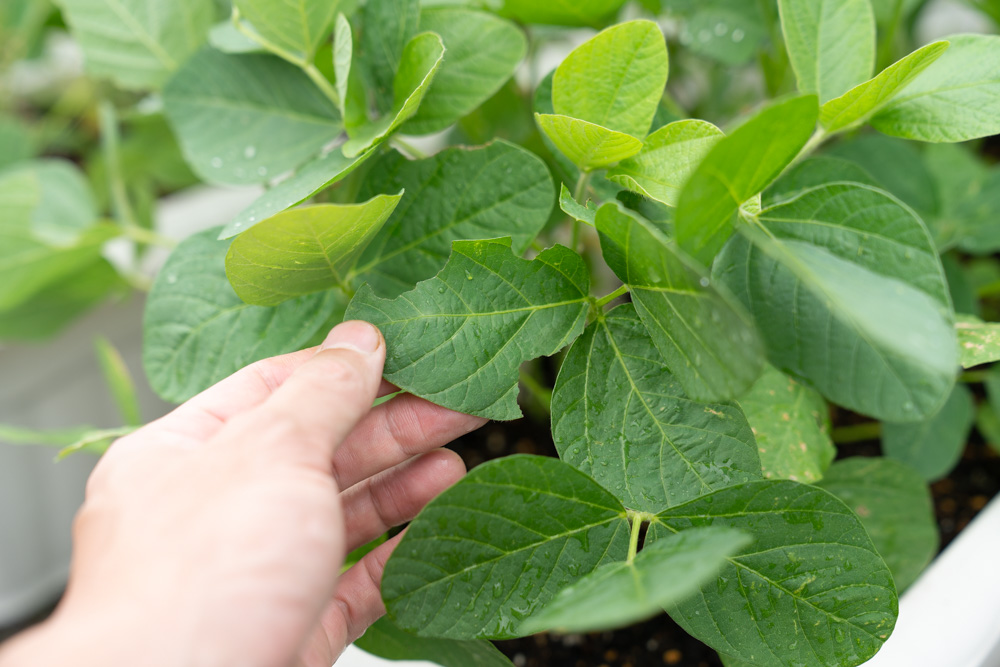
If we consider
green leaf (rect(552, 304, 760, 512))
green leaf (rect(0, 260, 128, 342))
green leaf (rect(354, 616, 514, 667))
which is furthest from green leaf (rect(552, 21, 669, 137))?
green leaf (rect(0, 260, 128, 342))

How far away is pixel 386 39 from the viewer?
1.60ft

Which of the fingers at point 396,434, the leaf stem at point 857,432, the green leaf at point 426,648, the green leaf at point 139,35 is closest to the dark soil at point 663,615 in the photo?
the leaf stem at point 857,432

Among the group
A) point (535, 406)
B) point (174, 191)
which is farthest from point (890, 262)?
point (174, 191)

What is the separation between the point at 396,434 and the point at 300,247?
14cm

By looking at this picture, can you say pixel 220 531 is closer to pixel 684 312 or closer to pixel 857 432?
pixel 684 312

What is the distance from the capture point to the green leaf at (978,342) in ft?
1.32

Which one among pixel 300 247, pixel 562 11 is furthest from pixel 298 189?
pixel 562 11

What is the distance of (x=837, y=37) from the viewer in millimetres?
458

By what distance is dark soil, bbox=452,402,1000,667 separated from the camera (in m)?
0.62

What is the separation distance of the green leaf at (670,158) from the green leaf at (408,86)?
125 mm

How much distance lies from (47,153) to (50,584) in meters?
0.76

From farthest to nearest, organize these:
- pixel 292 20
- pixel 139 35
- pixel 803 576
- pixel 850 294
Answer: pixel 139 35 → pixel 292 20 → pixel 803 576 → pixel 850 294

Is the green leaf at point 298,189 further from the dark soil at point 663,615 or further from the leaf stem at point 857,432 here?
the leaf stem at point 857,432

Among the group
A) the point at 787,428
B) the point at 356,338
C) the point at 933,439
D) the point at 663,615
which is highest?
the point at 356,338
